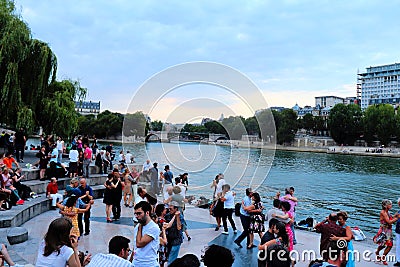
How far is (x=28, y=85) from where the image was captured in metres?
19.2

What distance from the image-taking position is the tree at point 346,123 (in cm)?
8919

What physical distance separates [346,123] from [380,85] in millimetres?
80449

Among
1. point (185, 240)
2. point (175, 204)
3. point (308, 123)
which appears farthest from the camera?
point (308, 123)

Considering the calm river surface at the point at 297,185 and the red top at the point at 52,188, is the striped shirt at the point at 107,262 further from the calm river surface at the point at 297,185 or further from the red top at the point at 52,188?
the red top at the point at 52,188

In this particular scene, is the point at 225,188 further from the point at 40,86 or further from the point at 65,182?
the point at 40,86

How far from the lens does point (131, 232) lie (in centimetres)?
931

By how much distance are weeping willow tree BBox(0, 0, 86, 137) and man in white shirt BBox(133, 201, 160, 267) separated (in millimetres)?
15689

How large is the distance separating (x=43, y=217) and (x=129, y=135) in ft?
11.7

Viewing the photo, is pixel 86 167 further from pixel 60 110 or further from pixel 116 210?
pixel 60 110

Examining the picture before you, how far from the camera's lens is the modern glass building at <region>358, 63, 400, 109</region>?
147875 mm

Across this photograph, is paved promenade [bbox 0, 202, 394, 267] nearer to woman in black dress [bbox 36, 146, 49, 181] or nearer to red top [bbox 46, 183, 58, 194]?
red top [bbox 46, 183, 58, 194]

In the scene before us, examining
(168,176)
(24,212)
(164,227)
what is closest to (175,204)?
(164,227)

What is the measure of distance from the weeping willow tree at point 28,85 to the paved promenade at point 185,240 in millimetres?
9202

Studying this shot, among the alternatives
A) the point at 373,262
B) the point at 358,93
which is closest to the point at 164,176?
the point at 373,262
